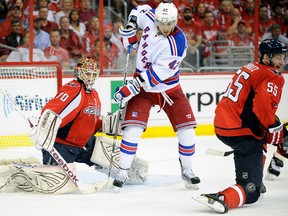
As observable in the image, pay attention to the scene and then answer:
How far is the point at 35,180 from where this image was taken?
5496 millimetres

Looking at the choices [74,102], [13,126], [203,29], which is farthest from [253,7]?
[74,102]

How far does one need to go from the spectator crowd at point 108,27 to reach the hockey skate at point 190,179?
3018mm

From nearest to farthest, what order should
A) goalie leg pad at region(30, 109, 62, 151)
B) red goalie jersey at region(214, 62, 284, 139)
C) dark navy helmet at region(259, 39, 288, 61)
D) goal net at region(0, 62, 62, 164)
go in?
red goalie jersey at region(214, 62, 284, 139), dark navy helmet at region(259, 39, 288, 61), goalie leg pad at region(30, 109, 62, 151), goal net at region(0, 62, 62, 164)

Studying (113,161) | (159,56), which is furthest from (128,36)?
(113,161)

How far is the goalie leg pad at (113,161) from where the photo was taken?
586cm

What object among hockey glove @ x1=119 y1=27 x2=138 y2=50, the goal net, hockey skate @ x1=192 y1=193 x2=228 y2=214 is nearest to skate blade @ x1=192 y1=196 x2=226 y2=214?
hockey skate @ x1=192 y1=193 x2=228 y2=214

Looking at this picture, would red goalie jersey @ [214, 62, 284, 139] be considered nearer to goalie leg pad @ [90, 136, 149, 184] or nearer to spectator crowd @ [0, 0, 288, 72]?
goalie leg pad @ [90, 136, 149, 184]

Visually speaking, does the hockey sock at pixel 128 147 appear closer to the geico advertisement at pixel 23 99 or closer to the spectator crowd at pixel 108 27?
the geico advertisement at pixel 23 99

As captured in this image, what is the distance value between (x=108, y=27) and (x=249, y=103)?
4.33 meters

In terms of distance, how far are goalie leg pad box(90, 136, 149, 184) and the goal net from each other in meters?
0.60

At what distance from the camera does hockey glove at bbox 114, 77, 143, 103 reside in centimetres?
561

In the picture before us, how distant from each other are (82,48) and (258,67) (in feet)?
13.6

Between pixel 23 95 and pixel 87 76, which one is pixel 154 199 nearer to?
pixel 87 76

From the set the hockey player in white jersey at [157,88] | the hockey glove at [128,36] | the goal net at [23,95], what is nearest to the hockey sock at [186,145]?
the hockey player in white jersey at [157,88]
